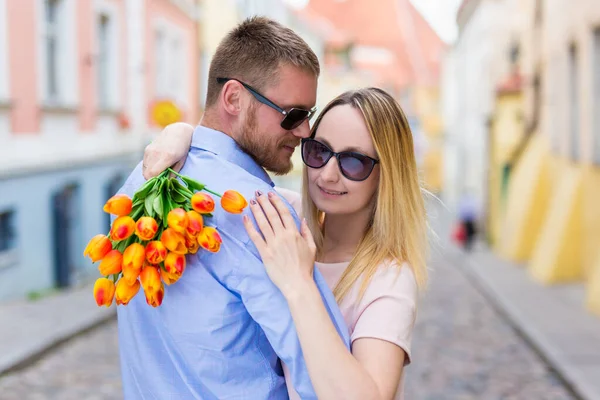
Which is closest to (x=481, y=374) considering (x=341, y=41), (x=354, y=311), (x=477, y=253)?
(x=354, y=311)

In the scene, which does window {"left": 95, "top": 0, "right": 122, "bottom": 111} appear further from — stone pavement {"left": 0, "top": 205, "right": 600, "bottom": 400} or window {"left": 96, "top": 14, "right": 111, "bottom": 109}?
stone pavement {"left": 0, "top": 205, "right": 600, "bottom": 400}

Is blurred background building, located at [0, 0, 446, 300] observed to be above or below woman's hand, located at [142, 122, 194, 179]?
below

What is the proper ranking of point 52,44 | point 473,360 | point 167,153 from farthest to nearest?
point 52,44 → point 473,360 → point 167,153

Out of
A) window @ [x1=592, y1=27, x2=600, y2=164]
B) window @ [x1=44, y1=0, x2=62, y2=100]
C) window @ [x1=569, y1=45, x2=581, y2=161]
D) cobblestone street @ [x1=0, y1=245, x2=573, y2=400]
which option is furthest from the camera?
window @ [x1=569, y1=45, x2=581, y2=161]

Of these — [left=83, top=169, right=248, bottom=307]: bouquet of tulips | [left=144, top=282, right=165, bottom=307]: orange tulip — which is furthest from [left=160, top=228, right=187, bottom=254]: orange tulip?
[left=144, top=282, right=165, bottom=307]: orange tulip

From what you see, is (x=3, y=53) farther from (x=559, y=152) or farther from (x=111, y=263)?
(x=559, y=152)

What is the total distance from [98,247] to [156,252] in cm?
15

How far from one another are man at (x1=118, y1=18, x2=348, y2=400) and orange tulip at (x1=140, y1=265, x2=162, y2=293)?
0.22ft

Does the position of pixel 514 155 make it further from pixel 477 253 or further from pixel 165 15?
pixel 165 15

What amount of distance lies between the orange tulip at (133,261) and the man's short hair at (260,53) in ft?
1.63

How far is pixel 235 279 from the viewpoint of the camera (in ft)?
6.17

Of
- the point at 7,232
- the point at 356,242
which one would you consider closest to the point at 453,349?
the point at 7,232

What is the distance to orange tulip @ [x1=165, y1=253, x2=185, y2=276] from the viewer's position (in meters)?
1.86

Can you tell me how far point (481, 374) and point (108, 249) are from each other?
267 inches
